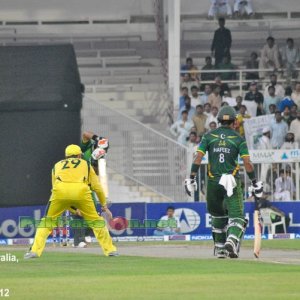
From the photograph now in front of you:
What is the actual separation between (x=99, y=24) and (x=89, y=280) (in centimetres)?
2676

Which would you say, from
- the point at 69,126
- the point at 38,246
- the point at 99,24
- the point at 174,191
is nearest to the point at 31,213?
the point at 69,126

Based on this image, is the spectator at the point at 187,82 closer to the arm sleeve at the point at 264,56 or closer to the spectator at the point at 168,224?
the arm sleeve at the point at 264,56

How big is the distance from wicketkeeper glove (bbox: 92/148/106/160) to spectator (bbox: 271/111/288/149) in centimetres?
993

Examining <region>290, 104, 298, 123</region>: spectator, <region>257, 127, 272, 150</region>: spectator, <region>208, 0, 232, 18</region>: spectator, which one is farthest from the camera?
<region>208, 0, 232, 18</region>: spectator

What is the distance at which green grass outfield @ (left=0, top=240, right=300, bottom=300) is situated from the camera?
13.0 metres

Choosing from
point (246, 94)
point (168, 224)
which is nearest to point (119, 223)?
point (168, 224)

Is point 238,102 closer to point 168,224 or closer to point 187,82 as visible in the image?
point 187,82

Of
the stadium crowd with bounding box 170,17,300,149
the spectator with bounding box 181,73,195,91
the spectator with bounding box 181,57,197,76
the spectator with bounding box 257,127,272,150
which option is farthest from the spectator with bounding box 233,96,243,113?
the spectator with bounding box 181,57,197,76

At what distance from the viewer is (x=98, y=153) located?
22734mm

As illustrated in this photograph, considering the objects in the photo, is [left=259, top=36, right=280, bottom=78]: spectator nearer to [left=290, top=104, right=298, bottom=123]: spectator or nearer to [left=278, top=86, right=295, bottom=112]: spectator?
[left=278, top=86, right=295, bottom=112]: spectator

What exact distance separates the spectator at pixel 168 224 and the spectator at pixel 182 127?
4221 mm

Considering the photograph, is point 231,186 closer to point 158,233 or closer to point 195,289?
point 195,289

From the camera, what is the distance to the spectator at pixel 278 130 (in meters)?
32.1

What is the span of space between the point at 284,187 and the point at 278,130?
8.08 feet
